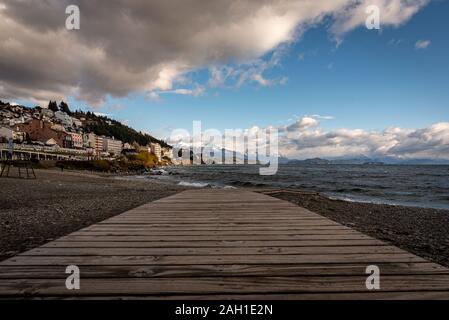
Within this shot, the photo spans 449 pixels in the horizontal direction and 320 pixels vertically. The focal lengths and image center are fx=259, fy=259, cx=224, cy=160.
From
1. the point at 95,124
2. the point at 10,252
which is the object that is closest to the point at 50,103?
the point at 95,124

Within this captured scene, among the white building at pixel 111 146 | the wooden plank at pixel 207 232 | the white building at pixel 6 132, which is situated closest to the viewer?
the wooden plank at pixel 207 232

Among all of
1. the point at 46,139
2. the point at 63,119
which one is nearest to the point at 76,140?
the point at 46,139

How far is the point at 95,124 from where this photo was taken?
18888 centimetres

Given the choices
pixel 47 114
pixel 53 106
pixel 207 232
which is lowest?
pixel 207 232

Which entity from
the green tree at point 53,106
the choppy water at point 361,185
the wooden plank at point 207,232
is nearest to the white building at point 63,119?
the green tree at point 53,106

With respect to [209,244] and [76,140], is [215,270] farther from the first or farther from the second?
[76,140]

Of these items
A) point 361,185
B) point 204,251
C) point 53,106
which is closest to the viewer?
point 204,251

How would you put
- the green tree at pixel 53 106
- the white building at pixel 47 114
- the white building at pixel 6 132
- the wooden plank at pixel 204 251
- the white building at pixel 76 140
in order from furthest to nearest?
the green tree at pixel 53 106, the white building at pixel 47 114, the white building at pixel 76 140, the white building at pixel 6 132, the wooden plank at pixel 204 251

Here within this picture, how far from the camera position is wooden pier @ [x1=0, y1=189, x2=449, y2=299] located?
2.02 meters

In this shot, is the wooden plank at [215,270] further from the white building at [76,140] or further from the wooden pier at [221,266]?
the white building at [76,140]

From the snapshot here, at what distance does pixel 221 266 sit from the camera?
253 centimetres

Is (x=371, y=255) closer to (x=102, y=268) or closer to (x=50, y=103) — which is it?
(x=102, y=268)

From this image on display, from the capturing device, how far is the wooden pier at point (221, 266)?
2.02 meters
